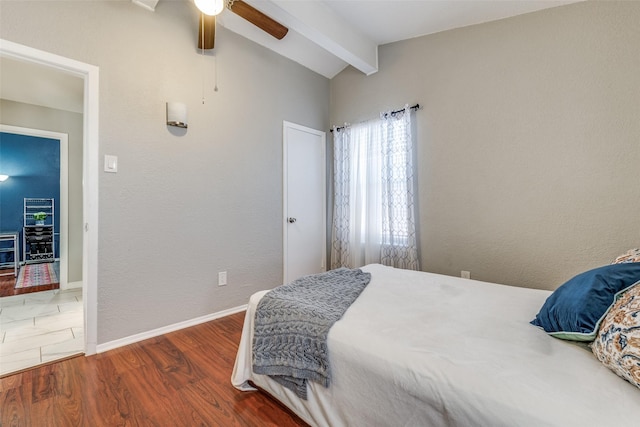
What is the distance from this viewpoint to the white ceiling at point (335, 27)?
2.37 meters

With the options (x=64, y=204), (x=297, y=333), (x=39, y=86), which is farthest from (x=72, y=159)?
(x=297, y=333)

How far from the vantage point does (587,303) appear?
107 centimetres

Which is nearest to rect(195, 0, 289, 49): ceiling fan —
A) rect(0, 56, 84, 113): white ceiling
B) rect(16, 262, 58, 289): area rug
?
rect(0, 56, 84, 113): white ceiling

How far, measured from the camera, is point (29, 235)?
183 inches

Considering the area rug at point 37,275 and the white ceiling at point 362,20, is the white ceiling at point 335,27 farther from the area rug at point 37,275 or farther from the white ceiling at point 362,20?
the area rug at point 37,275

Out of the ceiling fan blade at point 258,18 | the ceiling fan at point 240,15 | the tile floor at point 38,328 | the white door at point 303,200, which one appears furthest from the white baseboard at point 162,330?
the ceiling fan blade at point 258,18

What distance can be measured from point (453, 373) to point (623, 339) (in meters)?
0.50

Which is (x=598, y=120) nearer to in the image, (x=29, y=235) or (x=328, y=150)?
(x=328, y=150)

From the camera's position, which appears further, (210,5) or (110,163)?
(110,163)

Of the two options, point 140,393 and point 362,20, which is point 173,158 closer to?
point 140,393

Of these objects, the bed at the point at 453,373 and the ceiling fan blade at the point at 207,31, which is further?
the ceiling fan blade at the point at 207,31

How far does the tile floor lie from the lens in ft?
6.52

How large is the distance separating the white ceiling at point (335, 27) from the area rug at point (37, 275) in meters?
2.31

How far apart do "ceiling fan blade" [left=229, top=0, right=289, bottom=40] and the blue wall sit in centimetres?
418
